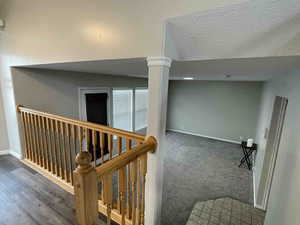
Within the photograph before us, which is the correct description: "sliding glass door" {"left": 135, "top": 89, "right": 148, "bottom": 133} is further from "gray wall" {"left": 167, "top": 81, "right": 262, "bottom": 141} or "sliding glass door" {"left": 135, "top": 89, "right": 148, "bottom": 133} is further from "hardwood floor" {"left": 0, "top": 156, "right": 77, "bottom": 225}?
"hardwood floor" {"left": 0, "top": 156, "right": 77, "bottom": 225}

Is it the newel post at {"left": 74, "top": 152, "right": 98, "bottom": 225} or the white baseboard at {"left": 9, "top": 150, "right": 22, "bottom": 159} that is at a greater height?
the newel post at {"left": 74, "top": 152, "right": 98, "bottom": 225}

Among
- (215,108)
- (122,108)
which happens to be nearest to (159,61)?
(122,108)

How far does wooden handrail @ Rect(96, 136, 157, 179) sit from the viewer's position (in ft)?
2.86

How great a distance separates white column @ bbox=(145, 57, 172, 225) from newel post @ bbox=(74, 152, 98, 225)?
2.20 ft

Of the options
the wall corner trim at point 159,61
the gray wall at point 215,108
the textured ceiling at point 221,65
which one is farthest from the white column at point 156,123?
the gray wall at point 215,108

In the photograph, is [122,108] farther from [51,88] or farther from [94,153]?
[94,153]

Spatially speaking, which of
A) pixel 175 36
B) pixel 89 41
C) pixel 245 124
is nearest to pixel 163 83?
pixel 175 36

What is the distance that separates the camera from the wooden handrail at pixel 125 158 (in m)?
0.87

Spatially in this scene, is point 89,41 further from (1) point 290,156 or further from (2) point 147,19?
(1) point 290,156

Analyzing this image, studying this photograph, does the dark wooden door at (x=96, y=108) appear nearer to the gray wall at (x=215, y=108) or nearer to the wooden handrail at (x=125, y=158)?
the wooden handrail at (x=125, y=158)

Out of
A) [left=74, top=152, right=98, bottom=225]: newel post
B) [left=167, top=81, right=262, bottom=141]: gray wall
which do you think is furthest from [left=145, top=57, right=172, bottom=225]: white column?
[left=167, top=81, right=262, bottom=141]: gray wall

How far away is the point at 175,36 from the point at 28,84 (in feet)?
9.11

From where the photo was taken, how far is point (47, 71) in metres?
2.84

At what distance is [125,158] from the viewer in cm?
105
